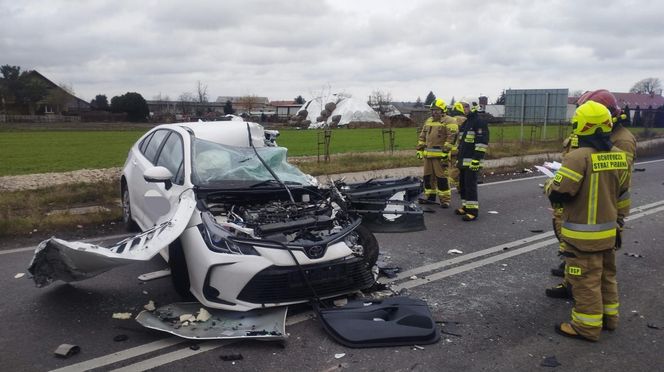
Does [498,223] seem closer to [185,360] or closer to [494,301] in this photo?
[494,301]

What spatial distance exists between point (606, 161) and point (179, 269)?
3465 millimetres

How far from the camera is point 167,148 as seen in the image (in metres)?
5.82

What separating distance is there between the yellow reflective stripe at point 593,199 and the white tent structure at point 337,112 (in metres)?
58.3

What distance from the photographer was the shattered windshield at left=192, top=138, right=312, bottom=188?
4969 millimetres

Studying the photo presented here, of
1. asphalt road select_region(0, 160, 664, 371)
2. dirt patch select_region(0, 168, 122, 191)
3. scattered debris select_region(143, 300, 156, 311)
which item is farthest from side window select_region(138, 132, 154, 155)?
dirt patch select_region(0, 168, 122, 191)

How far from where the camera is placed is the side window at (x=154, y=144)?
6180 mm

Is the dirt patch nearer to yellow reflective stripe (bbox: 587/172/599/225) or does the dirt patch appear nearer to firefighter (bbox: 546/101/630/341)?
firefighter (bbox: 546/101/630/341)

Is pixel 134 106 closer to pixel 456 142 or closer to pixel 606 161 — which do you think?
pixel 456 142

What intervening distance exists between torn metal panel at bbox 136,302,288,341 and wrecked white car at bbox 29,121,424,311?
11 cm

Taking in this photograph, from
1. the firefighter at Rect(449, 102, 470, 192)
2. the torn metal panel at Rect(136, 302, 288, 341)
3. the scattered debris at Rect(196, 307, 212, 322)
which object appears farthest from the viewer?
the firefighter at Rect(449, 102, 470, 192)

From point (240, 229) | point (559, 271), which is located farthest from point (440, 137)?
point (240, 229)

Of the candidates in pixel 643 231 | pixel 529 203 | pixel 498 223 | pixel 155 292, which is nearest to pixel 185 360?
pixel 155 292

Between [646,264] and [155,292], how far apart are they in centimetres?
536

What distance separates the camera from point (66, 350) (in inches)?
141
